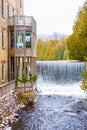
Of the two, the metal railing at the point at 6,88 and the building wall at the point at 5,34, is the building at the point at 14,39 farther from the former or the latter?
the metal railing at the point at 6,88

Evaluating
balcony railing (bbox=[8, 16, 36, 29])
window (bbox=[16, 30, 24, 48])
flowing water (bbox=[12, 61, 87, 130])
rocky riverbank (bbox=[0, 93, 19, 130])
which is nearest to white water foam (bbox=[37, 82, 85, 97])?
flowing water (bbox=[12, 61, 87, 130])

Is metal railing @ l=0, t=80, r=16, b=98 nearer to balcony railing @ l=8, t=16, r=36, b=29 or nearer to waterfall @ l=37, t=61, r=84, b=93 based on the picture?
balcony railing @ l=8, t=16, r=36, b=29

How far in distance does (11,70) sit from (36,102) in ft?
20.3

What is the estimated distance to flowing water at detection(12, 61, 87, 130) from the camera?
21.6 metres

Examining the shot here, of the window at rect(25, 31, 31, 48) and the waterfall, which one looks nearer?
the window at rect(25, 31, 31, 48)

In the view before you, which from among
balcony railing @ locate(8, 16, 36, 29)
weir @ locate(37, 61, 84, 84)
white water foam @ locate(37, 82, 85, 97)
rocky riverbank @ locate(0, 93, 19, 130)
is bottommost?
white water foam @ locate(37, 82, 85, 97)

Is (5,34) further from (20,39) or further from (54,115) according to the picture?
(54,115)

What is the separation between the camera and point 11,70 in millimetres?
34719

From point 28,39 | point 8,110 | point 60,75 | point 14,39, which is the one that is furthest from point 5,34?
point 60,75

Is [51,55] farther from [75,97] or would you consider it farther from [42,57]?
[75,97]

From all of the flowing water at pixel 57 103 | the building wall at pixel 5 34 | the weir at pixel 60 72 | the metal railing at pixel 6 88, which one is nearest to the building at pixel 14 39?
the building wall at pixel 5 34

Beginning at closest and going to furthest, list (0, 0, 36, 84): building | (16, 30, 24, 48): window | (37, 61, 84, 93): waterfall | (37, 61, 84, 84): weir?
(0, 0, 36, 84): building, (16, 30, 24, 48): window, (37, 61, 84, 93): waterfall, (37, 61, 84, 84): weir

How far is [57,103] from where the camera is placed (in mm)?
30234

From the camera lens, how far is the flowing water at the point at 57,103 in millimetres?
21641
